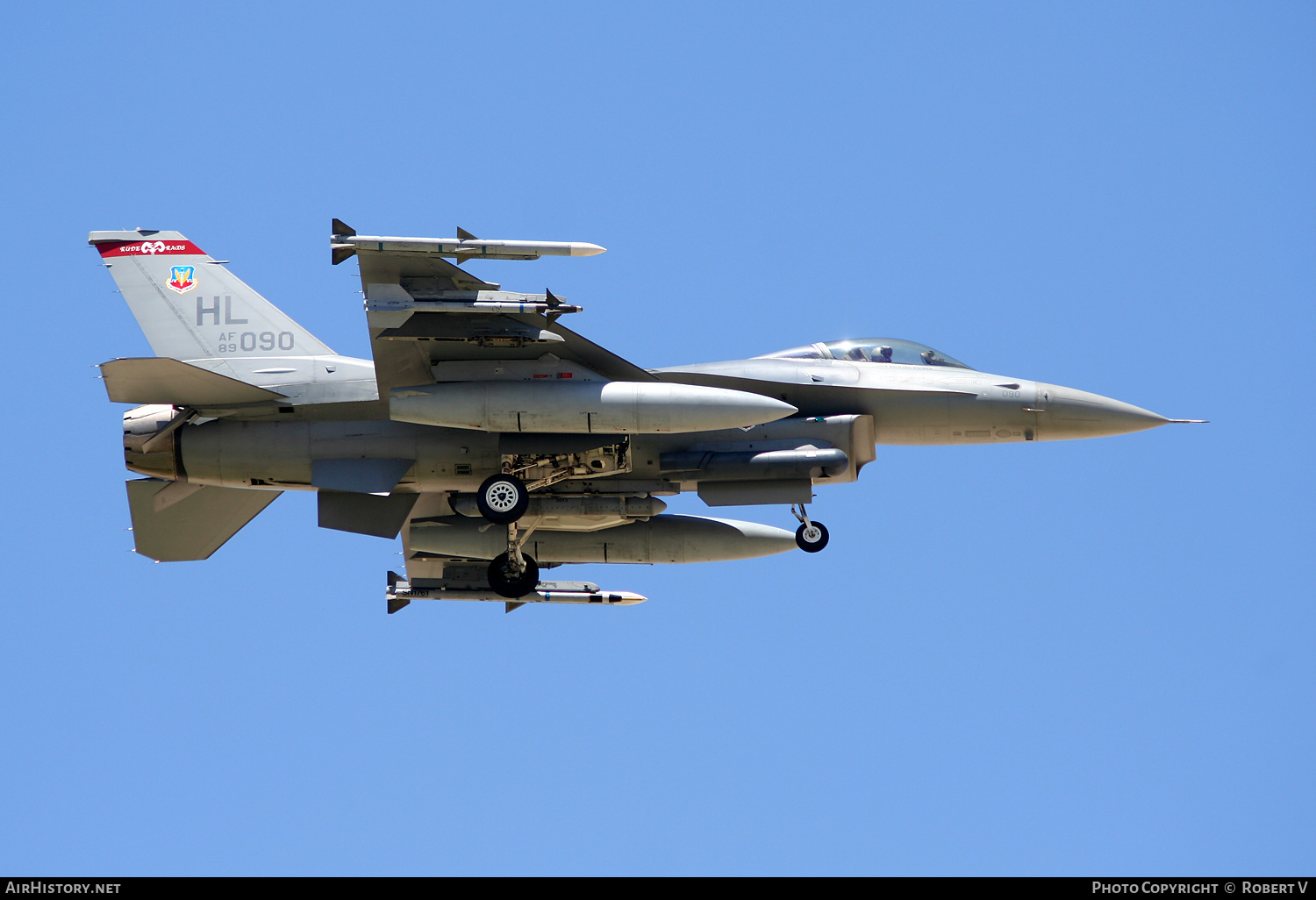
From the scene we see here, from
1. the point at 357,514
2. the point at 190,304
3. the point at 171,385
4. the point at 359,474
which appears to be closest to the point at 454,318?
the point at 359,474

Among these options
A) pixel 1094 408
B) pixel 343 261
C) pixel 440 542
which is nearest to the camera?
pixel 343 261

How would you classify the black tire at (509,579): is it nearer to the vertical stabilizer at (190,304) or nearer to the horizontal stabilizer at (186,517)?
the horizontal stabilizer at (186,517)

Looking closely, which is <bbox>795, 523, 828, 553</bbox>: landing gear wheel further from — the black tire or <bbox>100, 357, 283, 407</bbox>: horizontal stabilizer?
<bbox>100, 357, 283, 407</bbox>: horizontal stabilizer

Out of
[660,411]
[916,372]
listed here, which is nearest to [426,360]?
[660,411]

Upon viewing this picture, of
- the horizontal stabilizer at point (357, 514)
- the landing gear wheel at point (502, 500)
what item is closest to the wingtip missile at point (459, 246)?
the landing gear wheel at point (502, 500)

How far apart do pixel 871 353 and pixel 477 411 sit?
4.99m

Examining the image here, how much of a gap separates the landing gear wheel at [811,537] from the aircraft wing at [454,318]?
2.51 m

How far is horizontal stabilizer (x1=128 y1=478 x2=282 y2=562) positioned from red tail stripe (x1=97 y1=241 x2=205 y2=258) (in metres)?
2.86

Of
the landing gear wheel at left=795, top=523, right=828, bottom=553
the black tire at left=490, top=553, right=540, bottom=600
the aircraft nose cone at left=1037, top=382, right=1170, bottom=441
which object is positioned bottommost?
the black tire at left=490, top=553, right=540, bottom=600

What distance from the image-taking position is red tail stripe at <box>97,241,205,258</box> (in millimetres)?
18797

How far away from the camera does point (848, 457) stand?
17.1 meters

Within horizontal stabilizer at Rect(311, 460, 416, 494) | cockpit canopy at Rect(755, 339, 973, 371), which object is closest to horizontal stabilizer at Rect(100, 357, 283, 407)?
horizontal stabilizer at Rect(311, 460, 416, 494)
